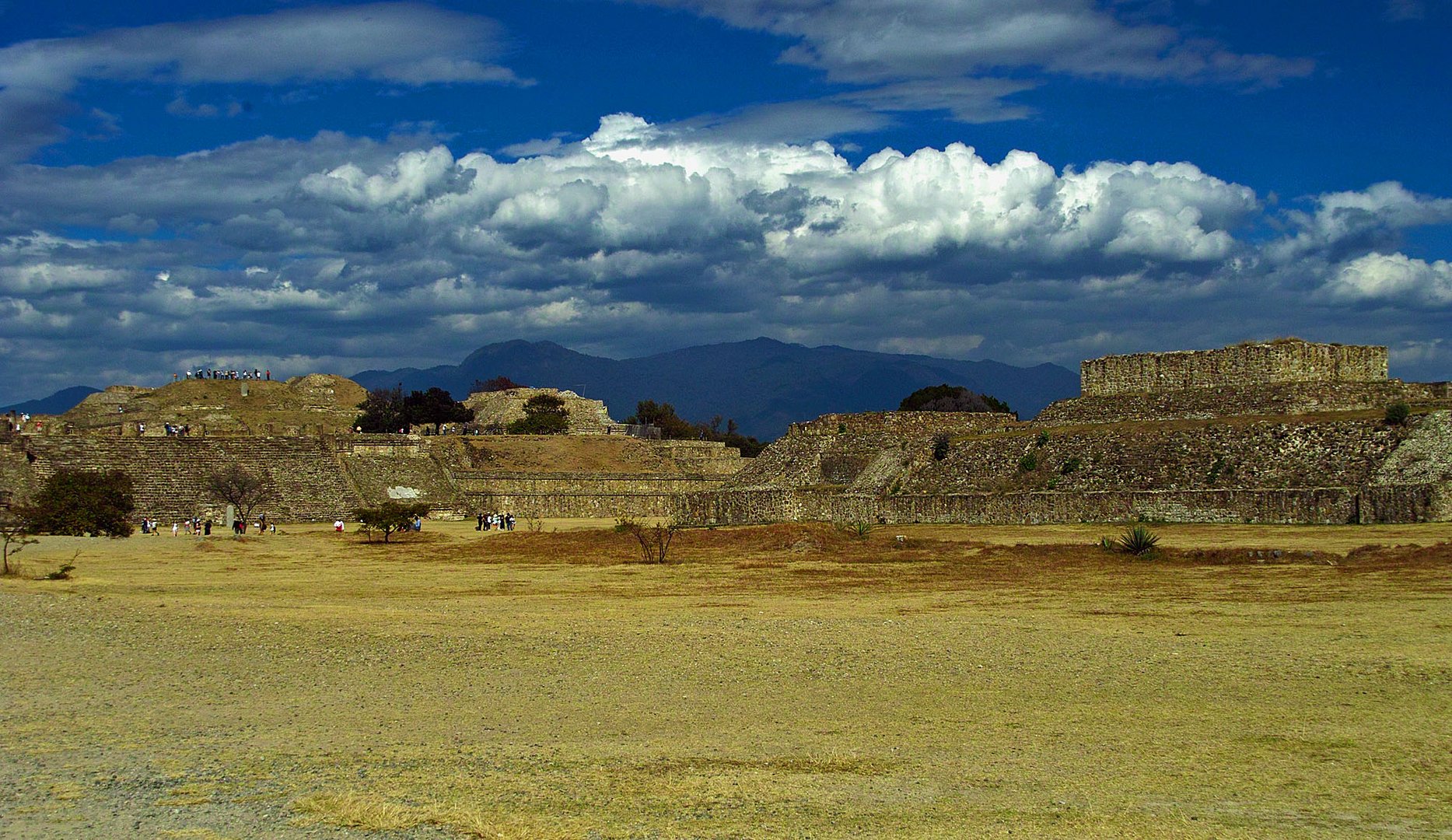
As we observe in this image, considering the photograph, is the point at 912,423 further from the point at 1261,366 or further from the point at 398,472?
the point at 398,472

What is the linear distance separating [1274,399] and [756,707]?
1070 inches

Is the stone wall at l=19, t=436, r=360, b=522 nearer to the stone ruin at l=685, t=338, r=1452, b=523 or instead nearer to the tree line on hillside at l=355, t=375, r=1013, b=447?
the stone ruin at l=685, t=338, r=1452, b=523

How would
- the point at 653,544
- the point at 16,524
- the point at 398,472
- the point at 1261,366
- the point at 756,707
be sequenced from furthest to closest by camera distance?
the point at 398,472, the point at 16,524, the point at 1261,366, the point at 653,544, the point at 756,707

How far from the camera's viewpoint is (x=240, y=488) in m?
44.4

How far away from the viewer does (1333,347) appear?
35656 mm

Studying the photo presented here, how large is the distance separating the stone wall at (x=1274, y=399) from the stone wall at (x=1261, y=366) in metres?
0.79

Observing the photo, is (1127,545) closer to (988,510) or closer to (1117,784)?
(988,510)

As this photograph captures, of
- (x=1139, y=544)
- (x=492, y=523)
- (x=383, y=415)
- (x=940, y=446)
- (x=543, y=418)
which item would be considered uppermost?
(x=383, y=415)

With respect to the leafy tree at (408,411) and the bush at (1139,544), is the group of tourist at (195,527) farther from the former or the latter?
the leafy tree at (408,411)

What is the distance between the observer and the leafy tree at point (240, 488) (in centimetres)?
4453

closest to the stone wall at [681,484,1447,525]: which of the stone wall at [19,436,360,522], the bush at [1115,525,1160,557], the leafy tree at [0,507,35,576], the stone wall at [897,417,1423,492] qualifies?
the stone wall at [897,417,1423,492]

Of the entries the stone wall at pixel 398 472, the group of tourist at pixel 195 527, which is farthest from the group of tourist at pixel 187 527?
the stone wall at pixel 398 472

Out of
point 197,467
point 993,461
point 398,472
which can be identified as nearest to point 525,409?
point 398,472

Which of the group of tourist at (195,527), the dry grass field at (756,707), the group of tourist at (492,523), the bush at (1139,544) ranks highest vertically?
the bush at (1139,544)
